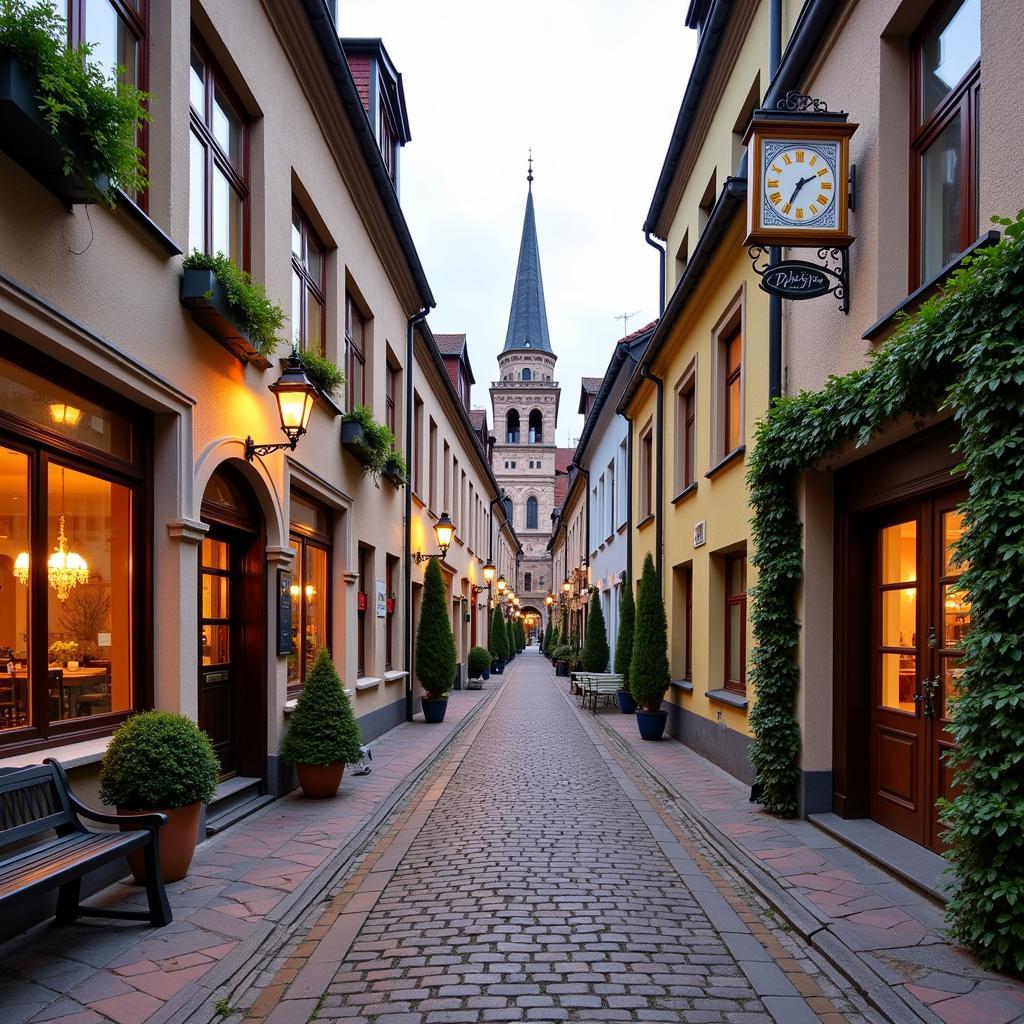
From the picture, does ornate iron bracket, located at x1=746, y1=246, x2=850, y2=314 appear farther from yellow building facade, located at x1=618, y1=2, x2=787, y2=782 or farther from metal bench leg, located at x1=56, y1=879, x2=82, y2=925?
metal bench leg, located at x1=56, y1=879, x2=82, y2=925

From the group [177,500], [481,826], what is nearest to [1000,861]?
[481,826]

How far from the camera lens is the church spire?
247 feet

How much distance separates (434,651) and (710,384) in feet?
24.2

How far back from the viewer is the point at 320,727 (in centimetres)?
847

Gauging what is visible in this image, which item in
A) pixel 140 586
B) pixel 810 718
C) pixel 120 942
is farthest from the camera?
pixel 810 718

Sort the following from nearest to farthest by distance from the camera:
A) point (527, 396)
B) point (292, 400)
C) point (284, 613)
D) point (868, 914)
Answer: point (868, 914), point (292, 400), point (284, 613), point (527, 396)

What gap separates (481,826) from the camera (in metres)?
7.70

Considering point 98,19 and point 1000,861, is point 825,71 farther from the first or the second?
point 1000,861

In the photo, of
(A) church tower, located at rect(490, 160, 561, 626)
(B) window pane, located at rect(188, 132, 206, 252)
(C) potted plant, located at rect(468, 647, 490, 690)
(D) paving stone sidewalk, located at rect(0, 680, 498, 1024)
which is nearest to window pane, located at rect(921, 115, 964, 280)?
(B) window pane, located at rect(188, 132, 206, 252)

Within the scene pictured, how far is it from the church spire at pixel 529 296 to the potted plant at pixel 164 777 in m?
71.2

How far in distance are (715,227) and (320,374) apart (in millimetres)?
4733

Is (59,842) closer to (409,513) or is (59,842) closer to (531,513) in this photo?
(409,513)

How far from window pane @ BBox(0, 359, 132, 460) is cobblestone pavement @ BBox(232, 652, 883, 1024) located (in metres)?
3.31

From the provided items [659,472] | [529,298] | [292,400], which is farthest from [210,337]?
[529,298]
